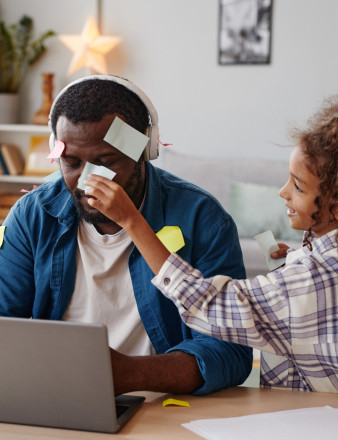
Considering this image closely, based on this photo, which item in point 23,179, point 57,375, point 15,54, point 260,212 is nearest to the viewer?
point 57,375

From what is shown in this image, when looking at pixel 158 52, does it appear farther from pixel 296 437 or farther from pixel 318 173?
pixel 296 437

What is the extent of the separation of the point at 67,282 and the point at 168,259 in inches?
16.1

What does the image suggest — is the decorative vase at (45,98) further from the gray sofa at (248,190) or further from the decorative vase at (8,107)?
the gray sofa at (248,190)

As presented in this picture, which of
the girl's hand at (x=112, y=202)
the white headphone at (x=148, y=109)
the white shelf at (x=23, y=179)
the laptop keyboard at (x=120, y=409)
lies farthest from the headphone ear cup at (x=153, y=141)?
the white shelf at (x=23, y=179)

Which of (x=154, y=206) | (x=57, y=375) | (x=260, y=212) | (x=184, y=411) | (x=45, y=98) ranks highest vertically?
(x=45, y=98)

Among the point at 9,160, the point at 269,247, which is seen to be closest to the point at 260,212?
Answer: the point at 9,160

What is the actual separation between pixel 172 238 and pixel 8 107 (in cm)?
334

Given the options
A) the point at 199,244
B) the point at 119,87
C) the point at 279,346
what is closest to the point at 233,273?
the point at 199,244

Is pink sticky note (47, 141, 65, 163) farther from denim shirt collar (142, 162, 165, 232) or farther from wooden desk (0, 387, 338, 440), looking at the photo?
wooden desk (0, 387, 338, 440)

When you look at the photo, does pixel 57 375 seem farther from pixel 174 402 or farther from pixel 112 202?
pixel 112 202

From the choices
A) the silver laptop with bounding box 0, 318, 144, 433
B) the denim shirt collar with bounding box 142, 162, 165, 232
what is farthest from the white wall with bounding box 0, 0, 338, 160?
the silver laptop with bounding box 0, 318, 144, 433

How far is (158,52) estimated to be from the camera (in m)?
4.45

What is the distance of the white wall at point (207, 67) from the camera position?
13.8ft

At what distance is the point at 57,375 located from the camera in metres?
0.97
